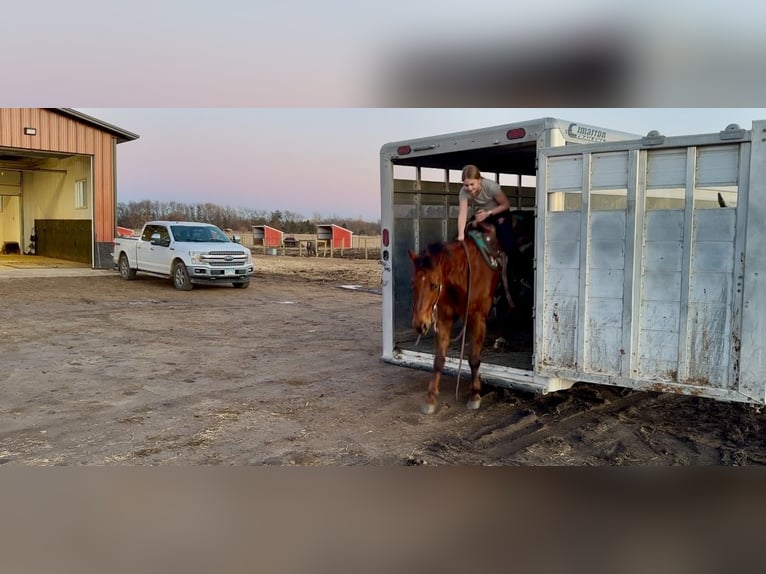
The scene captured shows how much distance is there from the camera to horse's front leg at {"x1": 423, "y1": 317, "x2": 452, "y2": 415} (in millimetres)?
6527

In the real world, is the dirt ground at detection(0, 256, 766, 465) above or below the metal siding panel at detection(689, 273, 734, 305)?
below

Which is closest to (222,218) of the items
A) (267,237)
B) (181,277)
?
(267,237)

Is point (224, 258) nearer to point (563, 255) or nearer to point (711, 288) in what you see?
point (563, 255)

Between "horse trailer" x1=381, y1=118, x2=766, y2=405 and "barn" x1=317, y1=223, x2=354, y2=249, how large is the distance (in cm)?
2914

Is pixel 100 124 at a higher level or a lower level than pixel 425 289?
→ higher

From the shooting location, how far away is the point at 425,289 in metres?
6.10

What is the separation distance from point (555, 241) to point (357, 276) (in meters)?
17.5

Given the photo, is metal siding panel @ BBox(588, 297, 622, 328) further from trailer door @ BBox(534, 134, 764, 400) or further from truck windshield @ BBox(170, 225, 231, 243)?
truck windshield @ BBox(170, 225, 231, 243)

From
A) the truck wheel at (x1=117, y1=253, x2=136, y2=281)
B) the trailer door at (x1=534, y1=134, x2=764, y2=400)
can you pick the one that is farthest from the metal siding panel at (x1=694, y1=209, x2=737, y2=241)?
the truck wheel at (x1=117, y1=253, x2=136, y2=281)

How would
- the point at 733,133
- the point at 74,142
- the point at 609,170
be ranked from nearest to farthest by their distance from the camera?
1. the point at 733,133
2. the point at 609,170
3. the point at 74,142

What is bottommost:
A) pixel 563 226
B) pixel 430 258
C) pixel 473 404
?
pixel 473 404

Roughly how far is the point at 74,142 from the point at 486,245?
833 inches

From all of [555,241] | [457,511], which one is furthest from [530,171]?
[457,511]

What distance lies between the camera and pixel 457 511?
169 inches
